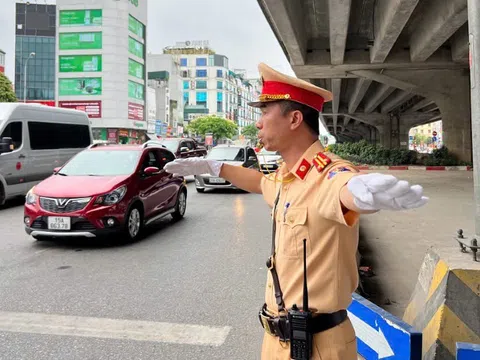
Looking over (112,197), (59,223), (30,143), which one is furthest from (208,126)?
(59,223)

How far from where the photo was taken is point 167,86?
80188 millimetres

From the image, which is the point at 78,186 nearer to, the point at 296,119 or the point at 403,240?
the point at 403,240

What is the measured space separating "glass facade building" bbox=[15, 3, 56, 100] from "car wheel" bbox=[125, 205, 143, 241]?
75870 millimetres

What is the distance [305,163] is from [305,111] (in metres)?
0.22

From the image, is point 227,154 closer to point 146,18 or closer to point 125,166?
point 125,166

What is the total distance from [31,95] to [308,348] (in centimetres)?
8288

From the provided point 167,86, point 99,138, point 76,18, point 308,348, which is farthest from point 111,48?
point 308,348

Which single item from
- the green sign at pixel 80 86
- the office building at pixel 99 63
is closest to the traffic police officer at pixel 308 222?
the office building at pixel 99 63

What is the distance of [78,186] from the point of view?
6.77 m

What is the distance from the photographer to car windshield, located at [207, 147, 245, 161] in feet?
49.1

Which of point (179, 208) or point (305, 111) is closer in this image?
point (305, 111)

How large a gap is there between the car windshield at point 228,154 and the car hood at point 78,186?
314 inches

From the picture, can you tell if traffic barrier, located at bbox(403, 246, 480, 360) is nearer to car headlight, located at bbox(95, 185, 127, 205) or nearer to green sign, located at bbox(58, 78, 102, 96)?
car headlight, located at bbox(95, 185, 127, 205)

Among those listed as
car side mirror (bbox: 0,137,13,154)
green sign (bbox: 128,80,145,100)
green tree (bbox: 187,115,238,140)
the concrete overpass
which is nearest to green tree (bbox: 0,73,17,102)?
green sign (bbox: 128,80,145,100)
